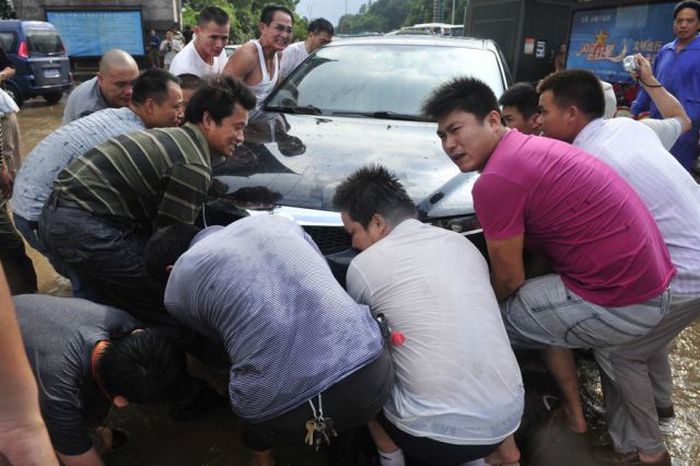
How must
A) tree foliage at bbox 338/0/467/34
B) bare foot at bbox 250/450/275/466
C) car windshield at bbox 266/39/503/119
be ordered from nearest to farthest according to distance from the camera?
bare foot at bbox 250/450/275/466, car windshield at bbox 266/39/503/119, tree foliage at bbox 338/0/467/34

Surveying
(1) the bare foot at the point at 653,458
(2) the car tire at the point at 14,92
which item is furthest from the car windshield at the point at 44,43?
(1) the bare foot at the point at 653,458

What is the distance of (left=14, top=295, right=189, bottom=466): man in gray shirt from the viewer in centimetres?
162

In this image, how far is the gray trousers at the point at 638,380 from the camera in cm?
208

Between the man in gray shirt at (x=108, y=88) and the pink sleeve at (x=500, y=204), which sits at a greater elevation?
the man in gray shirt at (x=108, y=88)

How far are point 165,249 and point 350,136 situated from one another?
4.29 feet

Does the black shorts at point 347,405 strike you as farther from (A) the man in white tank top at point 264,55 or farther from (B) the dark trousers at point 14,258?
(A) the man in white tank top at point 264,55

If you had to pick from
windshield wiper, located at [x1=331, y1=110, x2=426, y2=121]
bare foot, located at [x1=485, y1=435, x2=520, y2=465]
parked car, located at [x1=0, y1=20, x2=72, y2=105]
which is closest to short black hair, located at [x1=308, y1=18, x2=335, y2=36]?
windshield wiper, located at [x1=331, y1=110, x2=426, y2=121]

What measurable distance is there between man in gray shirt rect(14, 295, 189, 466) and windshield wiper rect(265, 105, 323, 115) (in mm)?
1869

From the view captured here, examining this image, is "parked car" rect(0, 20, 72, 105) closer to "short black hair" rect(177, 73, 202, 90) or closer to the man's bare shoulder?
the man's bare shoulder

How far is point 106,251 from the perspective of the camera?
216 centimetres

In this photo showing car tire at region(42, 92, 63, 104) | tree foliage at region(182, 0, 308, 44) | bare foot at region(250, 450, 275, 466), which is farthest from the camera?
tree foliage at region(182, 0, 308, 44)

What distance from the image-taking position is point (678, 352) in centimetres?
292

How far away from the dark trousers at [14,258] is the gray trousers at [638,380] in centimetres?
294

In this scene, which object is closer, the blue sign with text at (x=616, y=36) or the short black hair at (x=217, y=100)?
the short black hair at (x=217, y=100)
